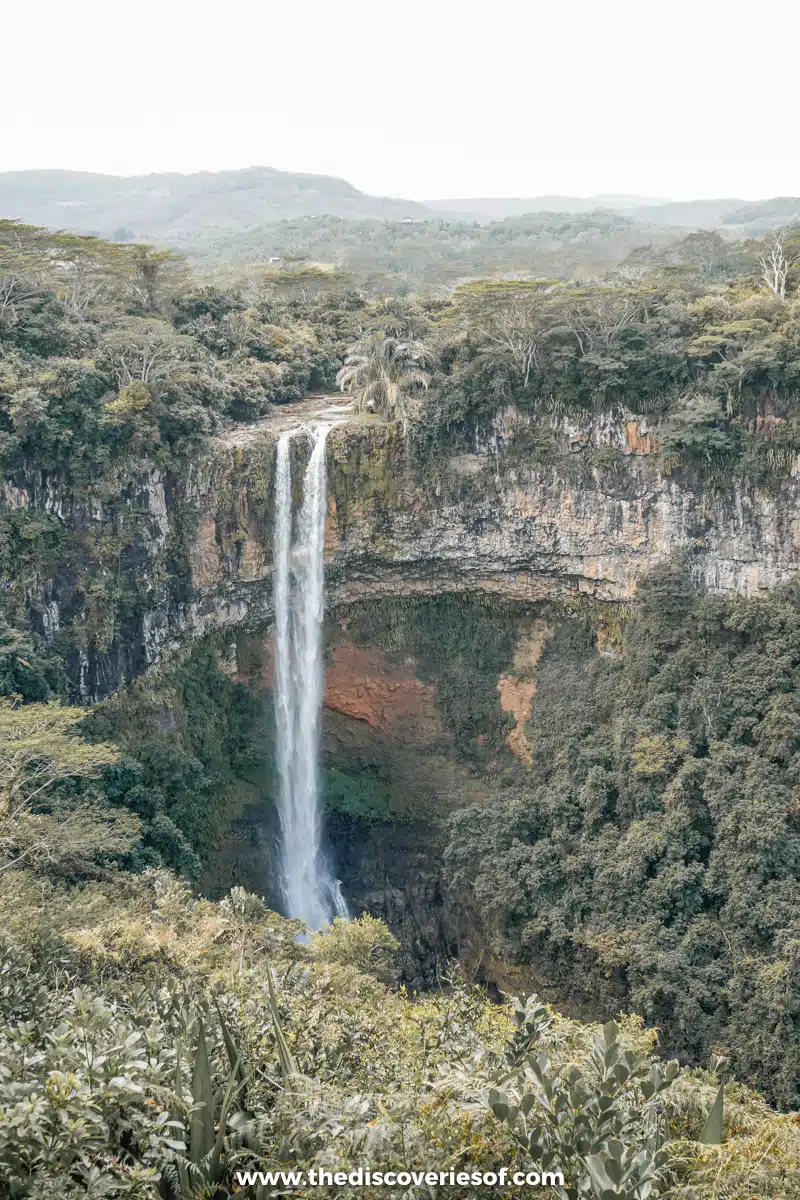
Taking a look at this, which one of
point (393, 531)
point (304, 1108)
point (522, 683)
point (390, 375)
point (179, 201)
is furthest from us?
point (179, 201)

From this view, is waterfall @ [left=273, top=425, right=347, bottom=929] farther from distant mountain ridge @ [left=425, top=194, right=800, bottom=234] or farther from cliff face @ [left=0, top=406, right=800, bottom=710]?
distant mountain ridge @ [left=425, top=194, right=800, bottom=234]

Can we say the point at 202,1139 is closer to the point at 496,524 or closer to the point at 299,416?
the point at 496,524

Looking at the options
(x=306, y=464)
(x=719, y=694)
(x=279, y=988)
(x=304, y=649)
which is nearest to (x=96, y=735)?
(x=304, y=649)

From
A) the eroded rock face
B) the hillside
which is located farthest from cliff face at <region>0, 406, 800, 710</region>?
the hillside

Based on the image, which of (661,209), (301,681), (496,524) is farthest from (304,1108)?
(661,209)

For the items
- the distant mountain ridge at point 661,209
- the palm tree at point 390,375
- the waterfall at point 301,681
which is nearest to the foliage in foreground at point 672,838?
the waterfall at point 301,681

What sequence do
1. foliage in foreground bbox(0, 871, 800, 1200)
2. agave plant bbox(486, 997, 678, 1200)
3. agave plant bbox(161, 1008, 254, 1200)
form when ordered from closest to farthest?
agave plant bbox(486, 997, 678, 1200) < foliage in foreground bbox(0, 871, 800, 1200) < agave plant bbox(161, 1008, 254, 1200)
